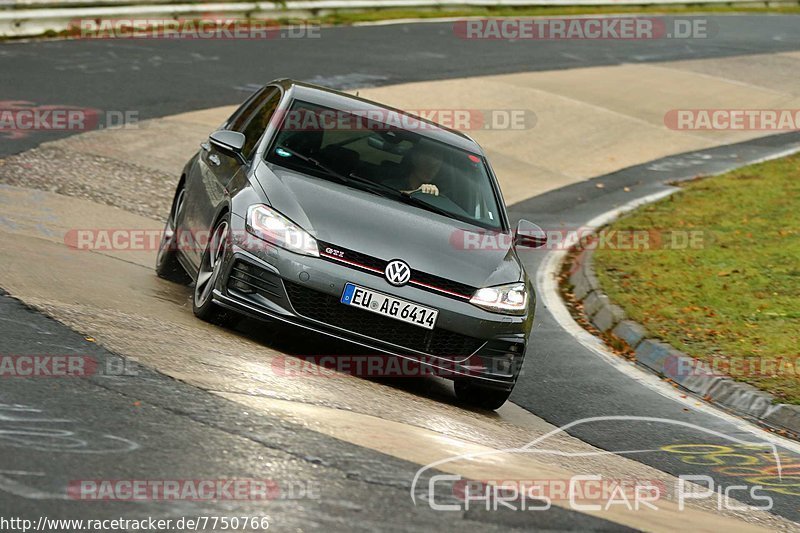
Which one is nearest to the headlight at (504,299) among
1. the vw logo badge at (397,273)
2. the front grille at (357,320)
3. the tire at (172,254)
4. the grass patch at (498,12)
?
the front grille at (357,320)

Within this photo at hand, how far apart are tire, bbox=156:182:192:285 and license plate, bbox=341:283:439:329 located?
2.89m

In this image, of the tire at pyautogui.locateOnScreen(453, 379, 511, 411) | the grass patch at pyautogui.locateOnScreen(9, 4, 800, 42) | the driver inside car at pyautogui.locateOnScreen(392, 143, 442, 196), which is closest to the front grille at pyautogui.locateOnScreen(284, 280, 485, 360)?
the tire at pyautogui.locateOnScreen(453, 379, 511, 411)

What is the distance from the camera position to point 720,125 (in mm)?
22781

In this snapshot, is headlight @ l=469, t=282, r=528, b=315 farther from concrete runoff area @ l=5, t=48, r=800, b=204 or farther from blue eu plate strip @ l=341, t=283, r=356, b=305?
concrete runoff area @ l=5, t=48, r=800, b=204

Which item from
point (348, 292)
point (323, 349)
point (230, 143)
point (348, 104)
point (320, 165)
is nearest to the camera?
point (348, 292)

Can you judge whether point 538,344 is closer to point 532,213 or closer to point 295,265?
point 295,265

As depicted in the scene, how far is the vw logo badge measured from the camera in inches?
289

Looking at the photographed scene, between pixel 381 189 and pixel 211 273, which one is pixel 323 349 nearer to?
pixel 211 273

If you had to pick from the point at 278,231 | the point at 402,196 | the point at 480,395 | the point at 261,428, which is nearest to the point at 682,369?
the point at 480,395

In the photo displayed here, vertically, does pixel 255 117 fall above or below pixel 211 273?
above

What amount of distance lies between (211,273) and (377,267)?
119 centimetres

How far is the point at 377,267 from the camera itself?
7.34 m

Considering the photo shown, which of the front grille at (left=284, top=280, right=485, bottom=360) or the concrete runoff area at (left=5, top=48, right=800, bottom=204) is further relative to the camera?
the concrete runoff area at (left=5, top=48, right=800, bottom=204)

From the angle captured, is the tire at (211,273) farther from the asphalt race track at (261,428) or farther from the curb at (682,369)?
the curb at (682,369)
